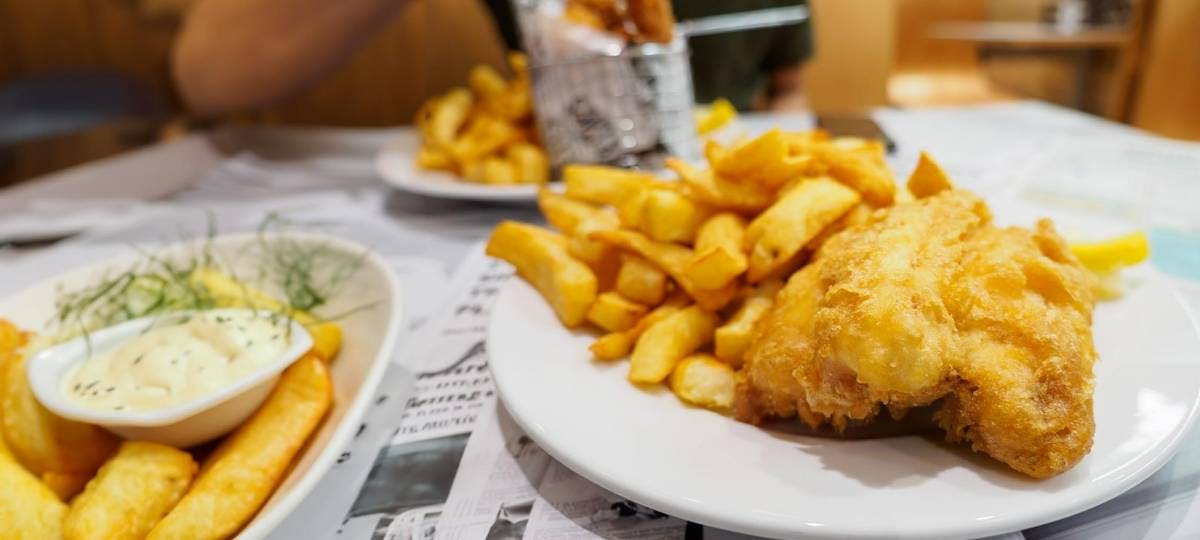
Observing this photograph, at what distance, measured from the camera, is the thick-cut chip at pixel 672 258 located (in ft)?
2.66

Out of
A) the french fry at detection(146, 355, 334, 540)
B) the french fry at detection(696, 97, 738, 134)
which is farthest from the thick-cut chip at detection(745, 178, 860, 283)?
the french fry at detection(696, 97, 738, 134)

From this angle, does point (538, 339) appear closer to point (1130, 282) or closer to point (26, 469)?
point (26, 469)

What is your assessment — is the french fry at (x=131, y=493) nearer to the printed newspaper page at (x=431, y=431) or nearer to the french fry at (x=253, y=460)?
the french fry at (x=253, y=460)

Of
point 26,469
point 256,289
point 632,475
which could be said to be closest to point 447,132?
point 256,289

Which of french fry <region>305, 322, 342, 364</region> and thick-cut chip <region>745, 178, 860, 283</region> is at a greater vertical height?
thick-cut chip <region>745, 178, 860, 283</region>

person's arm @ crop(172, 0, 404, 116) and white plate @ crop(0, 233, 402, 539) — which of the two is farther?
person's arm @ crop(172, 0, 404, 116)

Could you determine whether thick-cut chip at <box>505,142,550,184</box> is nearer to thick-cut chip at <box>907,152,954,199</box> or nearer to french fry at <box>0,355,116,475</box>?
thick-cut chip at <box>907,152,954,199</box>

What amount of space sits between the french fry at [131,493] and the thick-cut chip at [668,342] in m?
0.42

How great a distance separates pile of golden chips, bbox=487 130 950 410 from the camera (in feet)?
2.50

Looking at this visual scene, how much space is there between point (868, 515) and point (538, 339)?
398mm

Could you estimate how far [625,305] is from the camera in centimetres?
83

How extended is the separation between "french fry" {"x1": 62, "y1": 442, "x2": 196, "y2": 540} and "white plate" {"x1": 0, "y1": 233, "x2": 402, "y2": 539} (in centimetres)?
8

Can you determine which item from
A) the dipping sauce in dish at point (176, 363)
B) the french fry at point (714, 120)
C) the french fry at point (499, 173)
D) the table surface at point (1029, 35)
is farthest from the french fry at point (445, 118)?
the table surface at point (1029, 35)

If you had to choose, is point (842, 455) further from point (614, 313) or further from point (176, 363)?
point (176, 363)
